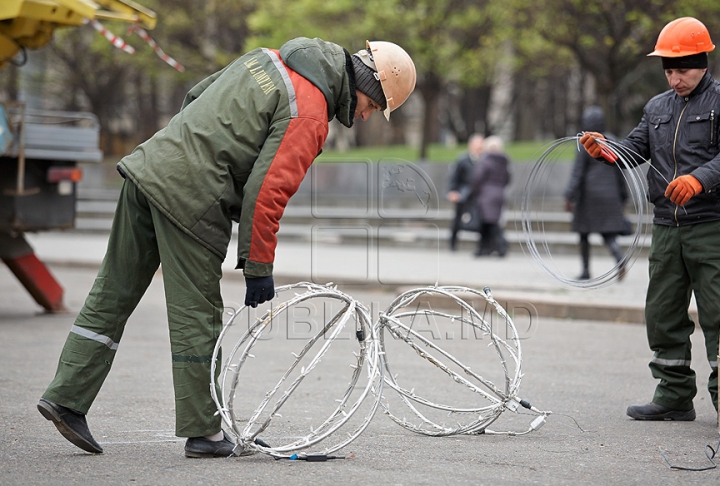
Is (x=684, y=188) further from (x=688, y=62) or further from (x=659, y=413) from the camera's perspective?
(x=659, y=413)

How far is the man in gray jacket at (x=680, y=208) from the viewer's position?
4977 mm

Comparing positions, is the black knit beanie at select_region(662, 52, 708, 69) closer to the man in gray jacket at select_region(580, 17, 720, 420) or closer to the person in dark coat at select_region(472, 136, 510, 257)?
the man in gray jacket at select_region(580, 17, 720, 420)

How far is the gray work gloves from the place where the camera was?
12.9 feet

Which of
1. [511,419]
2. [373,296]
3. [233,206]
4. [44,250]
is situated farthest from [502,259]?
[233,206]

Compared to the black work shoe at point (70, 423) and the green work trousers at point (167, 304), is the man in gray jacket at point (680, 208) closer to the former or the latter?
the green work trousers at point (167, 304)

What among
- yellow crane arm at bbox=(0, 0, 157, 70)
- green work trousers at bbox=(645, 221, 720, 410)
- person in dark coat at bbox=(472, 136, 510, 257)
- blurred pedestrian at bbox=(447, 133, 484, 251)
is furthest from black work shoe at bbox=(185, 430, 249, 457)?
blurred pedestrian at bbox=(447, 133, 484, 251)

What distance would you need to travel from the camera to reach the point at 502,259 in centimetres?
1565

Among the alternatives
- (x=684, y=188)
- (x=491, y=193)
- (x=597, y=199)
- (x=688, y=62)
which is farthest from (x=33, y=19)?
(x=491, y=193)

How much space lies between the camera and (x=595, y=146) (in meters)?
5.18

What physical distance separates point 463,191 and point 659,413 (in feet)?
37.4

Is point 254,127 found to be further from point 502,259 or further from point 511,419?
point 502,259

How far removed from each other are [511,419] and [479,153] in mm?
11976

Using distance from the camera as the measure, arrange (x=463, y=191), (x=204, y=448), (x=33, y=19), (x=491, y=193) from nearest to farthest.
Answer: (x=204, y=448), (x=33, y=19), (x=491, y=193), (x=463, y=191)

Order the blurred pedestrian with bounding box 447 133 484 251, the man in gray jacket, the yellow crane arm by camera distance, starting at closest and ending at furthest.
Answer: the man in gray jacket < the yellow crane arm < the blurred pedestrian with bounding box 447 133 484 251
